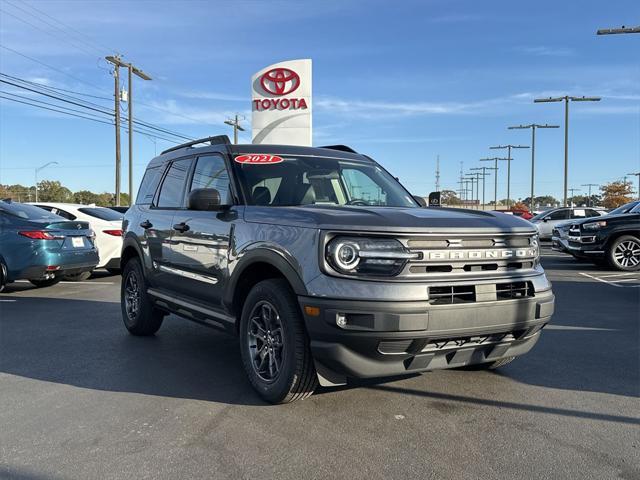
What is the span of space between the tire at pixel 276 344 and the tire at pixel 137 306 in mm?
2267


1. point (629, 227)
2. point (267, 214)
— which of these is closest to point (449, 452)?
point (267, 214)

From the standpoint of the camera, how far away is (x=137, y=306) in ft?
20.8

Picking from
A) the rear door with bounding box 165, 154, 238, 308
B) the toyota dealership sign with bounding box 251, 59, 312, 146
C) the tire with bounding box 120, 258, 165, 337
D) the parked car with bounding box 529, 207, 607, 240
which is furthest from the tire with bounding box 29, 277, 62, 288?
the parked car with bounding box 529, 207, 607, 240

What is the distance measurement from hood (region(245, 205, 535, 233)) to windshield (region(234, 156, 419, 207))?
41 cm

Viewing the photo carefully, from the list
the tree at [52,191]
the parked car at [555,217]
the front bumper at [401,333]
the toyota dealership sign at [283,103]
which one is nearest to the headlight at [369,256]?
the front bumper at [401,333]

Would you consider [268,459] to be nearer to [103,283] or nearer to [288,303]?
[288,303]

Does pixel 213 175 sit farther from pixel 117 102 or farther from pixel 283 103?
pixel 117 102

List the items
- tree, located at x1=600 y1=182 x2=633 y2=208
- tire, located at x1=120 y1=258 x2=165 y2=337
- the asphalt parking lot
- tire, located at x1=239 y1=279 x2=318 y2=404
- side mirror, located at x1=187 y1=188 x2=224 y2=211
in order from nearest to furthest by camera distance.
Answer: the asphalt parking lot < tire, located at x1=239 y1=279 x2=318 y2=404 < side mirror, located at x1=187 y1=188 x2=224 y2=211 < tire, located at x1=120 y1=258 x2=165 y2=337 < tree, located at x1=600 y1=182 x2=633 y2=208

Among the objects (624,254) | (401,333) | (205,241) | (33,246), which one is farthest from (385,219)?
(624,254)

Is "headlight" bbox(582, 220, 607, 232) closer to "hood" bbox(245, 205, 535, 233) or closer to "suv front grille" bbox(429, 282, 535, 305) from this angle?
"hood" bbox(245, 205, 535, 233)

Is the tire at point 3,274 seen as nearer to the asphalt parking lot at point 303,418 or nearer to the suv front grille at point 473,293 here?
the asphalt parking lot at point 303,418

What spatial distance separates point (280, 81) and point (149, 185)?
1385 centimetres

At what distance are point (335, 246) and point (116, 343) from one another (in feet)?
11.7

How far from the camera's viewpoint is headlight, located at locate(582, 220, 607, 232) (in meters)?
13.2
